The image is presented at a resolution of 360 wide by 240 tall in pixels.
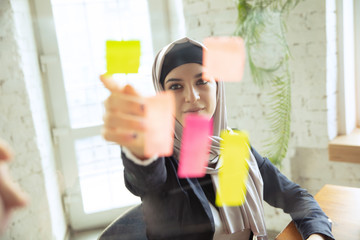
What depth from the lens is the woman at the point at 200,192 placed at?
40 cm

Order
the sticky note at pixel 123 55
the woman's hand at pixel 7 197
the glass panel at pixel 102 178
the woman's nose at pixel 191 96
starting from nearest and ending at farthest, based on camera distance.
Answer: the woman's hand at pixel 7 197
the sticky note at pixel 123 55
the woman's nose at pixel 191 96
the glass panel at pixel 102 178

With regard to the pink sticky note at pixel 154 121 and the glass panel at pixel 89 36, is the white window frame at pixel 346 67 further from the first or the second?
the pink sticky note at pixel 154 121

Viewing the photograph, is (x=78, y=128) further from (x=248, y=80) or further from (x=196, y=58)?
(x=248, y=80)

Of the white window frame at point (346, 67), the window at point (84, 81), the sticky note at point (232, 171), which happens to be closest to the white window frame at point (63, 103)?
the window at point (84, 81)

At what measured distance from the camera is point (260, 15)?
0.81 m

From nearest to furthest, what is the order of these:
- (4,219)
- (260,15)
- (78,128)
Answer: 1. (4,219)
2. (78,128)
3. (260,15)

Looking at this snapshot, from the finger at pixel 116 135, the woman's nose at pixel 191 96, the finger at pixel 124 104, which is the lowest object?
the woman's nose at pixel 191 96

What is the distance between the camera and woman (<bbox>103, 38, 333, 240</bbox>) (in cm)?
40

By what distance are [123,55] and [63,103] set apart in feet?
0.99

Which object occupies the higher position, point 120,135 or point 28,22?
point 28,22

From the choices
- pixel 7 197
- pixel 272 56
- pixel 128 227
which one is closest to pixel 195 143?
pixel 128 227

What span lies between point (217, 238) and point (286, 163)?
505 millimetres

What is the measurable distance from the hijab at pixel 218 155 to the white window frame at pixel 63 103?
6.3 inches

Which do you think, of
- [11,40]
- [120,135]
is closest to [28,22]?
[11,40]
